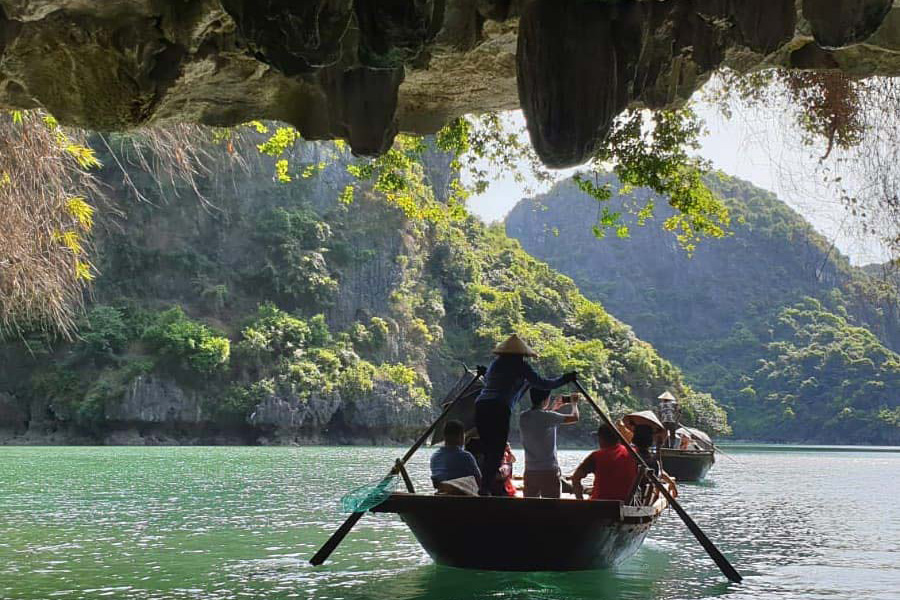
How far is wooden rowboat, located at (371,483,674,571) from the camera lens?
7258mm

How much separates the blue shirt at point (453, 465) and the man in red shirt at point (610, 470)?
100cm

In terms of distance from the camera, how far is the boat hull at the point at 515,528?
7.26 meters

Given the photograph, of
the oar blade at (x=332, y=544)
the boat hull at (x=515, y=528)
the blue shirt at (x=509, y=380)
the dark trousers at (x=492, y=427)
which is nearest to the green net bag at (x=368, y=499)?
the boat hull at (x=515, y=528)

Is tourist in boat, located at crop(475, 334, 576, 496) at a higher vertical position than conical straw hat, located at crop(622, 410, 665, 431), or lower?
higher

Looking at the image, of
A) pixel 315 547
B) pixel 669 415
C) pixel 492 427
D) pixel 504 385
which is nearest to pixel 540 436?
pixel 492 427

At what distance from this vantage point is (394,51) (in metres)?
4.00

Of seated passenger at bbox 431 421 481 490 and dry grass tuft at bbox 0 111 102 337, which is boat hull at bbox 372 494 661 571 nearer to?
seated passenger at bbox 431 421 481 490

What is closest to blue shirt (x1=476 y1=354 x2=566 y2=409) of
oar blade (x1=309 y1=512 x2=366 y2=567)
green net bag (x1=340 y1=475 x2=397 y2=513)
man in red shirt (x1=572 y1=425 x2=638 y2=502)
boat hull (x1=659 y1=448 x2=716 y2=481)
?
man in red shirt (x1=572 y1=425 x2=638 y2=502)

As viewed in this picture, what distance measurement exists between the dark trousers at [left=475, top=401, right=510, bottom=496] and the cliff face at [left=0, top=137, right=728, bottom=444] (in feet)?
97.3

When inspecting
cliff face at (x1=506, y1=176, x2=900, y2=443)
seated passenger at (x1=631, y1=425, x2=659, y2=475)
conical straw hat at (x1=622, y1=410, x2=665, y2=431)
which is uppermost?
cliff face at (x1=506, y1=176, x2=900, y2=443)

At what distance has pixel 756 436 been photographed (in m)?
79.0

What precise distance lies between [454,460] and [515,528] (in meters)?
0.76

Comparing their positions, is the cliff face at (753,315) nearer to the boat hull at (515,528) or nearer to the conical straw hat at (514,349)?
the boat hull at (515,528)

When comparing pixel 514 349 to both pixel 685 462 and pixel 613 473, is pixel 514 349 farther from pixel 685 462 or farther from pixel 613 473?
pixel 685 462
